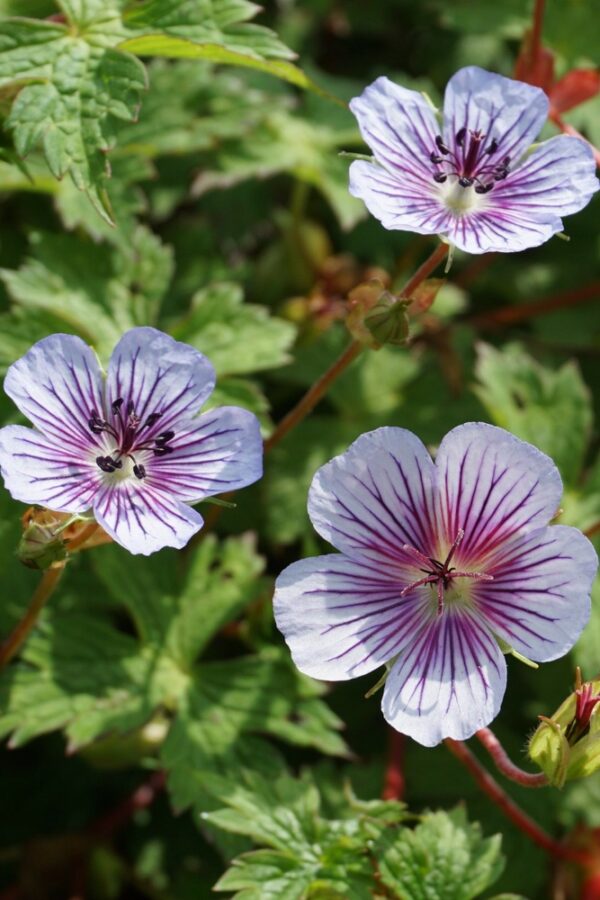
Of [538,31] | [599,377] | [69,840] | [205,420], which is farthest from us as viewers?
[599,377]

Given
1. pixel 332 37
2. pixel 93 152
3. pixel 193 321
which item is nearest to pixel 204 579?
pixel 193 321

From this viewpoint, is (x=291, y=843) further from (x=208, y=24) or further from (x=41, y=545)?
(x=208, y=24)

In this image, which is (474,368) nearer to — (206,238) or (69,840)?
(206,238)

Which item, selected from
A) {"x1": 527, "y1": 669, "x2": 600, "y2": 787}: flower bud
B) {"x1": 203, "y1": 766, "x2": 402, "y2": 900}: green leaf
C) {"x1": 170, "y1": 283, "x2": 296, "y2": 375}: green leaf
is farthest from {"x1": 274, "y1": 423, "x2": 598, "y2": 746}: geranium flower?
{"x1": 170, "y1": 283, "x2": 296, "y2": 375}: green leaf

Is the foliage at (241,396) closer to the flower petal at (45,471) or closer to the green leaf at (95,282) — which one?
the green leaf at (95,282)

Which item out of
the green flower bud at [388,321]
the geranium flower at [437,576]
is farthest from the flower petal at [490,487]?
the green flower bud at [388,321]

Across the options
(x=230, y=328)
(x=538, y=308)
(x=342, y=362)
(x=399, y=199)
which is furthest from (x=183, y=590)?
(x=538, y=308)

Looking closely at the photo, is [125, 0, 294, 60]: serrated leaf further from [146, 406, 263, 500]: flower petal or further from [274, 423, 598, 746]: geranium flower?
[274, 423, 598, 746]: geranium flower
